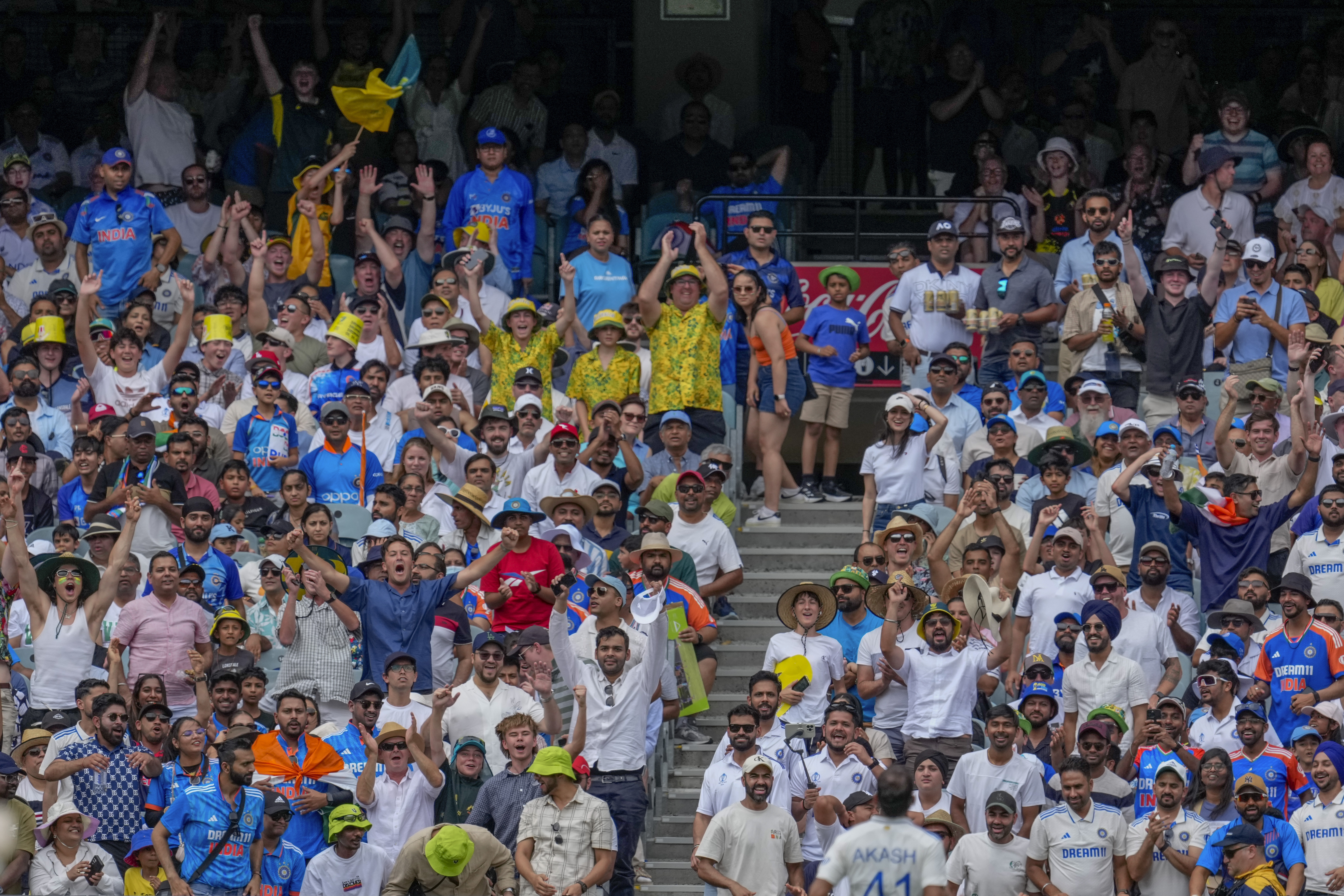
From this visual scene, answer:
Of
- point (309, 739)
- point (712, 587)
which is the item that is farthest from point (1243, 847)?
point (309, 739)

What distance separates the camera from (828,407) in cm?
1825

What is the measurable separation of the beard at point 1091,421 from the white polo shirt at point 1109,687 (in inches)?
119

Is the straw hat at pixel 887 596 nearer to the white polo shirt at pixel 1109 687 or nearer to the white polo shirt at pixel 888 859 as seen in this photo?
the white polo shirt at pixel 1109 687

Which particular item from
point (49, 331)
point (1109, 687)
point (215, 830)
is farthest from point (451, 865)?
point (49, 331)

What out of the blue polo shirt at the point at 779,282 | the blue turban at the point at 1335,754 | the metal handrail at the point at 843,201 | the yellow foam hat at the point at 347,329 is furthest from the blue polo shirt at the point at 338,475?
the blue turban at the point at 1335,754

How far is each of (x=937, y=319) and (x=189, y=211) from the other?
685cm

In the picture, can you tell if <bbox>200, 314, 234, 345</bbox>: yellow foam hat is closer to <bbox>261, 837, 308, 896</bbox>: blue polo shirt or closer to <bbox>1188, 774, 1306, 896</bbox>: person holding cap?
<bbox>261, 837, 308, 896</bbox>: blue polo shirt

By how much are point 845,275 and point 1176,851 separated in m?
6.37

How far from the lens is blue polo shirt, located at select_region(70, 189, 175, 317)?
19.4 m

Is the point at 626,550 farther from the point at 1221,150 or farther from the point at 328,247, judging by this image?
the point at 1221,150

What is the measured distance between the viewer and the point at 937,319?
61.0 ft

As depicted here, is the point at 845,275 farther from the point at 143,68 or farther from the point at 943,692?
the point at 143,68

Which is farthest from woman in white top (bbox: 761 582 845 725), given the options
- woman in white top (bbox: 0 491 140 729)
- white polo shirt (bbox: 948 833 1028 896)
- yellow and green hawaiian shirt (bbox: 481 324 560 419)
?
woman in white top (bbox: 0 491 140 729)

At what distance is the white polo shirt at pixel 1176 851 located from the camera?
13.7 meters
